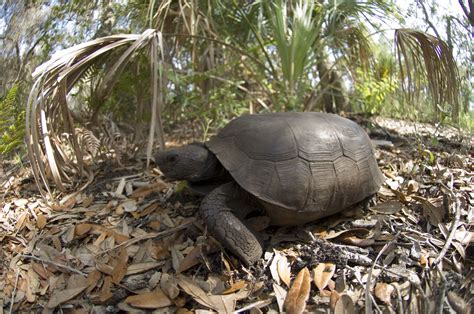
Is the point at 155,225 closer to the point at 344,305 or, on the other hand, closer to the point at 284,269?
the point at 284,269

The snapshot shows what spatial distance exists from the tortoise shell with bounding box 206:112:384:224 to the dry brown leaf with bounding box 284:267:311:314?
0.93 feet

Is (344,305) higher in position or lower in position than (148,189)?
lower

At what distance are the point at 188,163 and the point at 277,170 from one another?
0.49m

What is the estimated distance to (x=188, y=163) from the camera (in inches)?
68.7

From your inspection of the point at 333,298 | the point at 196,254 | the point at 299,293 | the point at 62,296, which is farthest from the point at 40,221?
A: the point at 333,298

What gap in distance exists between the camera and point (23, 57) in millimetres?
3408

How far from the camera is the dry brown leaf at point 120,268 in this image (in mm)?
1548

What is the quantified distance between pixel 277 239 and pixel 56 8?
10.9 feet

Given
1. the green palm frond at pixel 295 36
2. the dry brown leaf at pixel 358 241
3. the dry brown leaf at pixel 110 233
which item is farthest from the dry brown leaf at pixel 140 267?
the green palm frond at pixel 295 36

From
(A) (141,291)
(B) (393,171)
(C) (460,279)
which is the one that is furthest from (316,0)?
(A) (141,291)

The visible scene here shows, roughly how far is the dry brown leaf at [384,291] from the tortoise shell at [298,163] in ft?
1.37

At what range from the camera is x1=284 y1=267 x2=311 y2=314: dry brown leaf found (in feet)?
4.31

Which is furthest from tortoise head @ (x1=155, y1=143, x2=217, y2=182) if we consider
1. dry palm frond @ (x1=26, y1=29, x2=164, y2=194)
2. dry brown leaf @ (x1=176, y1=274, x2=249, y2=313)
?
dry brown leaf @ (x1=176, y1=274, x2=249, y2=313)

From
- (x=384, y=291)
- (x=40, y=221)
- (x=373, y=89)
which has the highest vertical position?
(x=373, y=89)
